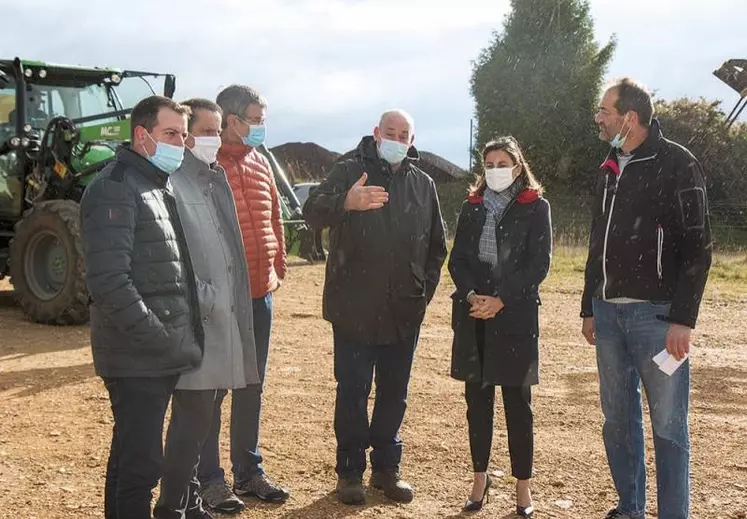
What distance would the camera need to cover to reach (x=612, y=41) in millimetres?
31438

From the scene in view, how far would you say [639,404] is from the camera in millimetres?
3752

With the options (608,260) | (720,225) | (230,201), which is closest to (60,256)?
(230,201)

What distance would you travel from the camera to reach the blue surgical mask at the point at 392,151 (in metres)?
4.15

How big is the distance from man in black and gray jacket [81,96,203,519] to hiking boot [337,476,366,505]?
1.25m

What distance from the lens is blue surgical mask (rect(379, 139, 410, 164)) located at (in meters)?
4.15

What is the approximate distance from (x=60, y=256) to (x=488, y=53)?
25511 mm

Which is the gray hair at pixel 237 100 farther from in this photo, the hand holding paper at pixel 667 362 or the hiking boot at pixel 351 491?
the hand holding paper at pixel 667 362

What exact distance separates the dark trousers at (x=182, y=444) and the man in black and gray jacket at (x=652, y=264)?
5.52ft

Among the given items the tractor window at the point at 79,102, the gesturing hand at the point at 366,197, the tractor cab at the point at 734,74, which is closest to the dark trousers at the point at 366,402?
the gesturing hand at the point at 366,197

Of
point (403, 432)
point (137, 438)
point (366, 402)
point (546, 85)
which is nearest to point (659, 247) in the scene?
point (366, 402)

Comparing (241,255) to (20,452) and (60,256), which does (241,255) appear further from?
(60,256)

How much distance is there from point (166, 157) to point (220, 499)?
164 cm

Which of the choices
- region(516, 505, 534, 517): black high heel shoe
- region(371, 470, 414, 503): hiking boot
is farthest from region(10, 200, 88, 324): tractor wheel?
region(516, 505, 534, 517): black high heel shoe

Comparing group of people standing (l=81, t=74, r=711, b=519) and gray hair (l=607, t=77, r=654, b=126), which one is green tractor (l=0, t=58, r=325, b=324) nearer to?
group of people standing (l=81, t=74, r=711, b=519)
